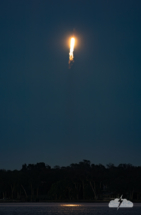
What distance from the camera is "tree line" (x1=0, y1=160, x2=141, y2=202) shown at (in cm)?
12150

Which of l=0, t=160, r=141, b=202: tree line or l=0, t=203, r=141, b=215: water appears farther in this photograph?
l=0, t=160, r=141, b=202: tree line

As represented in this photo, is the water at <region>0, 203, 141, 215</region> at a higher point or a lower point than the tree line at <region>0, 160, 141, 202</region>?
lower

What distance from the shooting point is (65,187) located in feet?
398

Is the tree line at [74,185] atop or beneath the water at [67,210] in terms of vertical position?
atop

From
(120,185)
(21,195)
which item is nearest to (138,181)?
(120,185)

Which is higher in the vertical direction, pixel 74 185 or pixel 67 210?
pixel 74 185

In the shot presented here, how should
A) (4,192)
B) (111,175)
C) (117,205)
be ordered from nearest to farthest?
(117,205) → (111,175) → (4,192)

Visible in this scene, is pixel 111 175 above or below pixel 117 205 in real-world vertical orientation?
above

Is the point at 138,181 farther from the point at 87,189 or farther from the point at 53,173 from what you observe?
the point at 53,173

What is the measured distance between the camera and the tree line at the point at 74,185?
12150 cm

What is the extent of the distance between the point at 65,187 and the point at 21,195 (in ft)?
105

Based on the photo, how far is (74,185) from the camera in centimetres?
13750

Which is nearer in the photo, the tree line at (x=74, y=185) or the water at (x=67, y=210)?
the water at (x=67, y=210)

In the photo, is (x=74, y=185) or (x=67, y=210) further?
(x=74, y=185)
